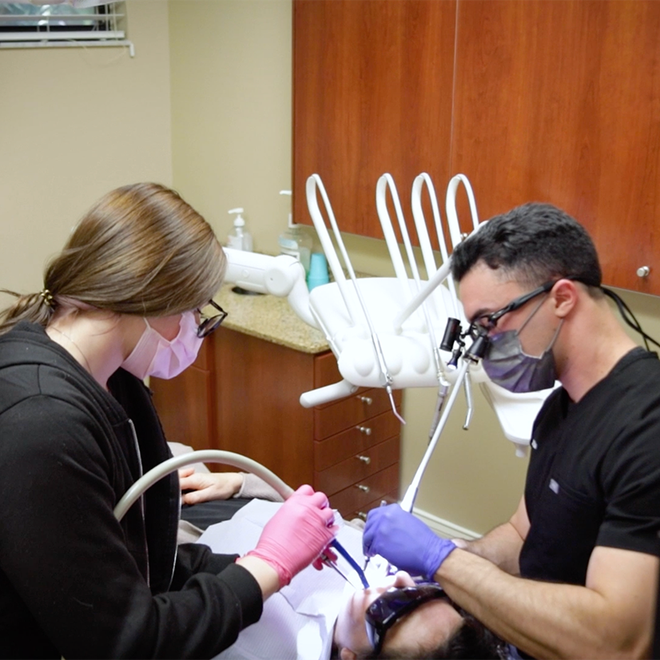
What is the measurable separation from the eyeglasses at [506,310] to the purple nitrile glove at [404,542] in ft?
1.15

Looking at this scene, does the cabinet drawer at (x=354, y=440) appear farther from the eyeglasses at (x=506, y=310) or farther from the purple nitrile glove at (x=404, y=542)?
the eyeglasses at (x=506, y=310)

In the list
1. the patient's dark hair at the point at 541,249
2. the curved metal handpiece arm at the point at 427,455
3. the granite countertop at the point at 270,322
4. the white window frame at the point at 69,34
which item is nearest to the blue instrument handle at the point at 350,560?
the curved metal handpiece arm at the point at 427,455

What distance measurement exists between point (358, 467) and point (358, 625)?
1.20 meters

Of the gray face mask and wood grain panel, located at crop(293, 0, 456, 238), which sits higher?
wood grain panel, located at crop(293, 0, 456, 238)

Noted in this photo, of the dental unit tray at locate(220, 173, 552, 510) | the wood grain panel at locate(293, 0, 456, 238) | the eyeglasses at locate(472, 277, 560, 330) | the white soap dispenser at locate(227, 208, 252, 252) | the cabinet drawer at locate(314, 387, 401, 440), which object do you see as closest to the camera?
the eyeglasses at locate(472, 277, 560, 330)

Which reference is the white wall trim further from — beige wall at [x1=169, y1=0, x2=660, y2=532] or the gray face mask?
the gray face mask

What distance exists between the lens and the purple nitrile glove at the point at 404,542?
1.37 meters

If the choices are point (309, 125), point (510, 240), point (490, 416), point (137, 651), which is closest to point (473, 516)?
point (490, 416)

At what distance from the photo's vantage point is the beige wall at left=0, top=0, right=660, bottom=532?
2715 mm

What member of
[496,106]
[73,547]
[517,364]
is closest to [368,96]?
[496,106]

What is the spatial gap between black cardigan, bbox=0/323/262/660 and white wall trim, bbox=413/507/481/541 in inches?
64.6

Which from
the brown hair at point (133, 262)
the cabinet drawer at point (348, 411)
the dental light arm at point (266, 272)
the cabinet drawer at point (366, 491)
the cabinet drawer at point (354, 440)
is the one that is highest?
the brown hair at point (133, 262)

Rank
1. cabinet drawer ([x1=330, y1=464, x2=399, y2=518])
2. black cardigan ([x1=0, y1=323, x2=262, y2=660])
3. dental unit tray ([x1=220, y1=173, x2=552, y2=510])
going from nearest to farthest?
1. black cardigan ([x1=0, y1=323, x2=262, y2=660])
2. dental unit tray ([x1=220, y1=173, x2=552, y2=510])
3. cabinet drawer ([x1=330, y1=464, x2=399, y2=518])

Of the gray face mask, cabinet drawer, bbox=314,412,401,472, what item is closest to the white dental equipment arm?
the gray face mask
